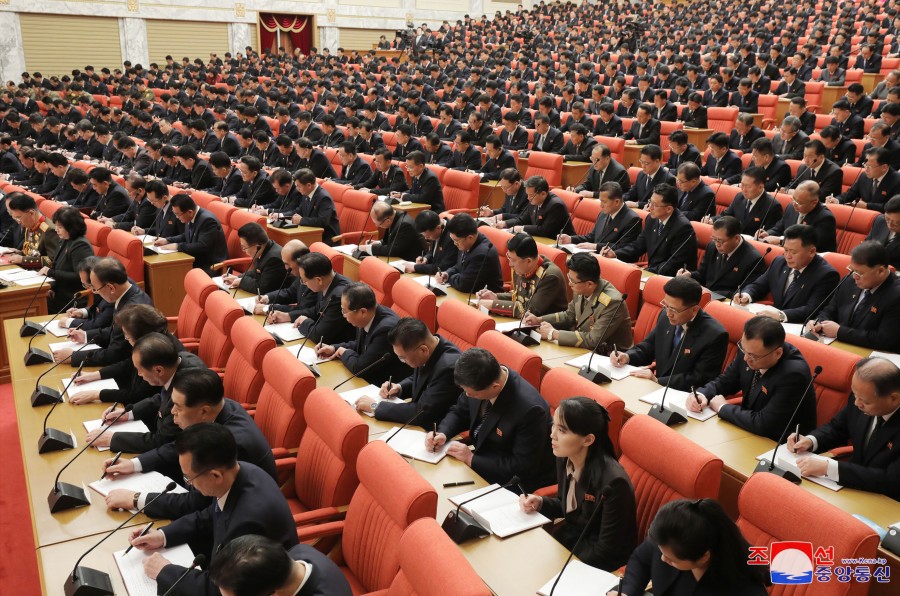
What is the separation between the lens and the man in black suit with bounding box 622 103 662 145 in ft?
26.8

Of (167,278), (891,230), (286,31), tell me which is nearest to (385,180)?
(167,278)

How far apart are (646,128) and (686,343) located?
557 centimetres

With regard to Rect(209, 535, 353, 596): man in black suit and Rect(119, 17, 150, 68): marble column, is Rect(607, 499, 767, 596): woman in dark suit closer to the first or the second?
Rect(209, 535, 353, 596): man in black suit

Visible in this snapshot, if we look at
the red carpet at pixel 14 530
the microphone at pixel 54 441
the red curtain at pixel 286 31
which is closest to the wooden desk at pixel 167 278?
the red carpet at pixel 14 530

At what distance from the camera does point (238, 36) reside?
57.3 ft

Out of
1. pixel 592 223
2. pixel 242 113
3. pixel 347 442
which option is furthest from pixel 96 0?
pixel 347 442

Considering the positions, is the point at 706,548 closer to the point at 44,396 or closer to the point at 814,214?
the point at 44,396

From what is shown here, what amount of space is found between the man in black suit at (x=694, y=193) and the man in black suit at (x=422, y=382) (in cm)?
326

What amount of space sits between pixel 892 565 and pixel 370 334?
2247 millimetres

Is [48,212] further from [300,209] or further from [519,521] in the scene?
[519,521]

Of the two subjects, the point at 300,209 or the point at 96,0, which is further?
the point at 96,0

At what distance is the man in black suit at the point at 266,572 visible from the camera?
5.28ft

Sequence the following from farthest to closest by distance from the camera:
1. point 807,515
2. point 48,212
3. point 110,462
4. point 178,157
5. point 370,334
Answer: point 178,157 → point 48,212 → point 370,334 → point 110,462 → point 807,515

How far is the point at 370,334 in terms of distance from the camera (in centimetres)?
348
